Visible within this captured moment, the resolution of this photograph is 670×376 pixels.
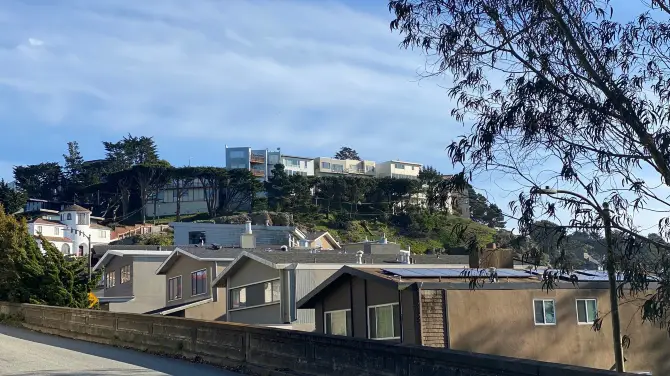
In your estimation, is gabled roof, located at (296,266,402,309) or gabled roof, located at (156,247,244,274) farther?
gabled roof, located at (156,247,244,274)

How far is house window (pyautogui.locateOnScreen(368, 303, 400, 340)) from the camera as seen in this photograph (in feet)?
85.0

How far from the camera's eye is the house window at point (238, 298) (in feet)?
128

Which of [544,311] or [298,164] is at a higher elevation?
[298,164]

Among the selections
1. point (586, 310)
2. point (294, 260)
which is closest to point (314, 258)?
point (294, 260)

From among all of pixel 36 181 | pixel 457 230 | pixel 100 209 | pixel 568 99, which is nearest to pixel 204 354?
pixel 457 230

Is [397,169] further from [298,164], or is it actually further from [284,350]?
[284,350]

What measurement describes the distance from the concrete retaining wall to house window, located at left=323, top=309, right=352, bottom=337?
8.68 meters

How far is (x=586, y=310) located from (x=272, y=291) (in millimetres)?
14659

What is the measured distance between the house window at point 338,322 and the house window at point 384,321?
134 cm

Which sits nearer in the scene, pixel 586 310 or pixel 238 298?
pixel 586 310

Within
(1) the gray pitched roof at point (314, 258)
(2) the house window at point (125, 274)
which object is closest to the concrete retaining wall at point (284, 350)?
(1) the gray pitched roof at point (314, 258)

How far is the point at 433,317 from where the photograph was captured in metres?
25.0

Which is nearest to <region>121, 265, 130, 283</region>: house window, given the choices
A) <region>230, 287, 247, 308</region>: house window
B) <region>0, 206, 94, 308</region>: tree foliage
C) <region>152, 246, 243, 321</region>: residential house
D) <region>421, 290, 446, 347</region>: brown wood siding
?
<region>152, 246, 243, 321</region>: residential house

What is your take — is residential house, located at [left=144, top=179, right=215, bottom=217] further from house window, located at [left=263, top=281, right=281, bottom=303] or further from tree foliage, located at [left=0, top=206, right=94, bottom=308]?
house window, located at [left=263, top=281, right=281, bottom=303]
